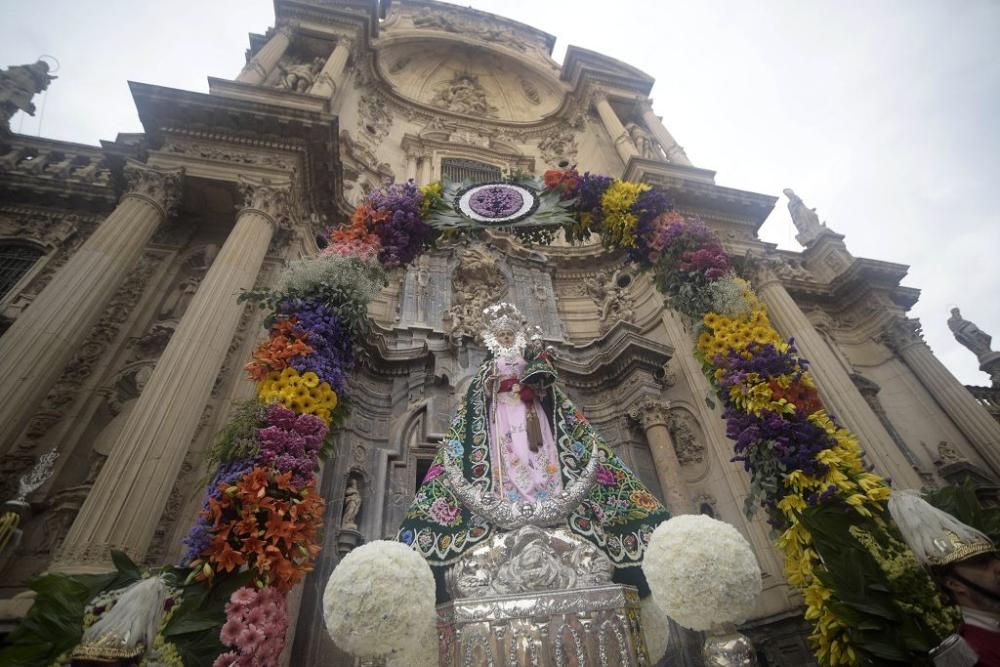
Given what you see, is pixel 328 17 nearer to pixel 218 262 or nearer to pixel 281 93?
pixel 281 93

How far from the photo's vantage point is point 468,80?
18984 mm

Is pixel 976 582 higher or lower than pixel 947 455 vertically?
lower

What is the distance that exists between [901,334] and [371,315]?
13217mm

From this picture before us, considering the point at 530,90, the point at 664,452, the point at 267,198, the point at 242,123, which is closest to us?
the point at 267,198

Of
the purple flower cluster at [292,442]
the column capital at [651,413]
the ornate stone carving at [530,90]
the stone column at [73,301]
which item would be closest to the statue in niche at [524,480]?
the purple flower cluster at [292,442]

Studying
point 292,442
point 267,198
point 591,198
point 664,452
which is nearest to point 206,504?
point 292,442

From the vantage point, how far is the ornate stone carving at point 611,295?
35.5 feet

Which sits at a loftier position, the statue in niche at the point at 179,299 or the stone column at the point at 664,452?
the statue in niche at the point at 179,299

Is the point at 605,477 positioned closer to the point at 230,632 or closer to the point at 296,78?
A: the point at 230,632

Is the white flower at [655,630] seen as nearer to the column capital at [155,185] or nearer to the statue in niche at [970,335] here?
the column capital at [155,185]

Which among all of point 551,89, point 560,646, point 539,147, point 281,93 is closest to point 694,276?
point 560,646

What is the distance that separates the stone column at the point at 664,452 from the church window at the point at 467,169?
978 cm

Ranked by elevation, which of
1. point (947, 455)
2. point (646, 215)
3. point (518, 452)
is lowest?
point (518, 452)

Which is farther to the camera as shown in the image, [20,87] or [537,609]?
[20,87]
